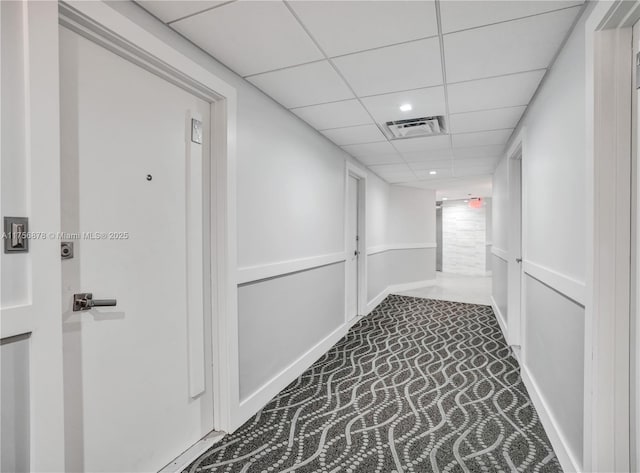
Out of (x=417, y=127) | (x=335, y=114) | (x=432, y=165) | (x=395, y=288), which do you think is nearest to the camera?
(x=335, y=114)

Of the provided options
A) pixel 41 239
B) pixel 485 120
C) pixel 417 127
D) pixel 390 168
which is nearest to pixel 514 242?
pixel 485 120

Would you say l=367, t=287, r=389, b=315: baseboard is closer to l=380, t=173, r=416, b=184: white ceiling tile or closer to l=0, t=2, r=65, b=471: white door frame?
l=380, t=173, r=416, b=184: white ceiling tile

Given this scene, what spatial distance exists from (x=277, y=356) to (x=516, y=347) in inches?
102

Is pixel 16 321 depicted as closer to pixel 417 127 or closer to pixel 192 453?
pixel 192 453

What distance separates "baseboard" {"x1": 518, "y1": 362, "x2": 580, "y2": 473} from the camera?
1684 millimetres

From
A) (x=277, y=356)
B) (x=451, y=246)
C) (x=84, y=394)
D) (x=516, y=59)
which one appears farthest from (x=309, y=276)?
(x=451, y=246)

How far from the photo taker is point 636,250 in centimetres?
130

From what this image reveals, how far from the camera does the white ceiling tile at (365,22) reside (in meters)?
1.51

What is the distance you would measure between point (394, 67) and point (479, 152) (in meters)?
2.75

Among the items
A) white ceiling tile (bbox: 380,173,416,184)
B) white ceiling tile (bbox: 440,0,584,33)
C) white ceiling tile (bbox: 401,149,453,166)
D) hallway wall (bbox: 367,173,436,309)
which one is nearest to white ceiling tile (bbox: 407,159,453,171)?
white ceiling tile (bbox: 401,149,453,166)

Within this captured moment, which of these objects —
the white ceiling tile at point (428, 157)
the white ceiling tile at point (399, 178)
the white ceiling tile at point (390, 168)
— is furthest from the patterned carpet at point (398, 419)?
the white ceiling tile at point (399, 178)

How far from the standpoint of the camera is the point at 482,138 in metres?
3.65

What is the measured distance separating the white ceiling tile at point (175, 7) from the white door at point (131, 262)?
10.9 inches

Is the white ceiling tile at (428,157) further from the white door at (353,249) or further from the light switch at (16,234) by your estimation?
the light switch at (16,234)
